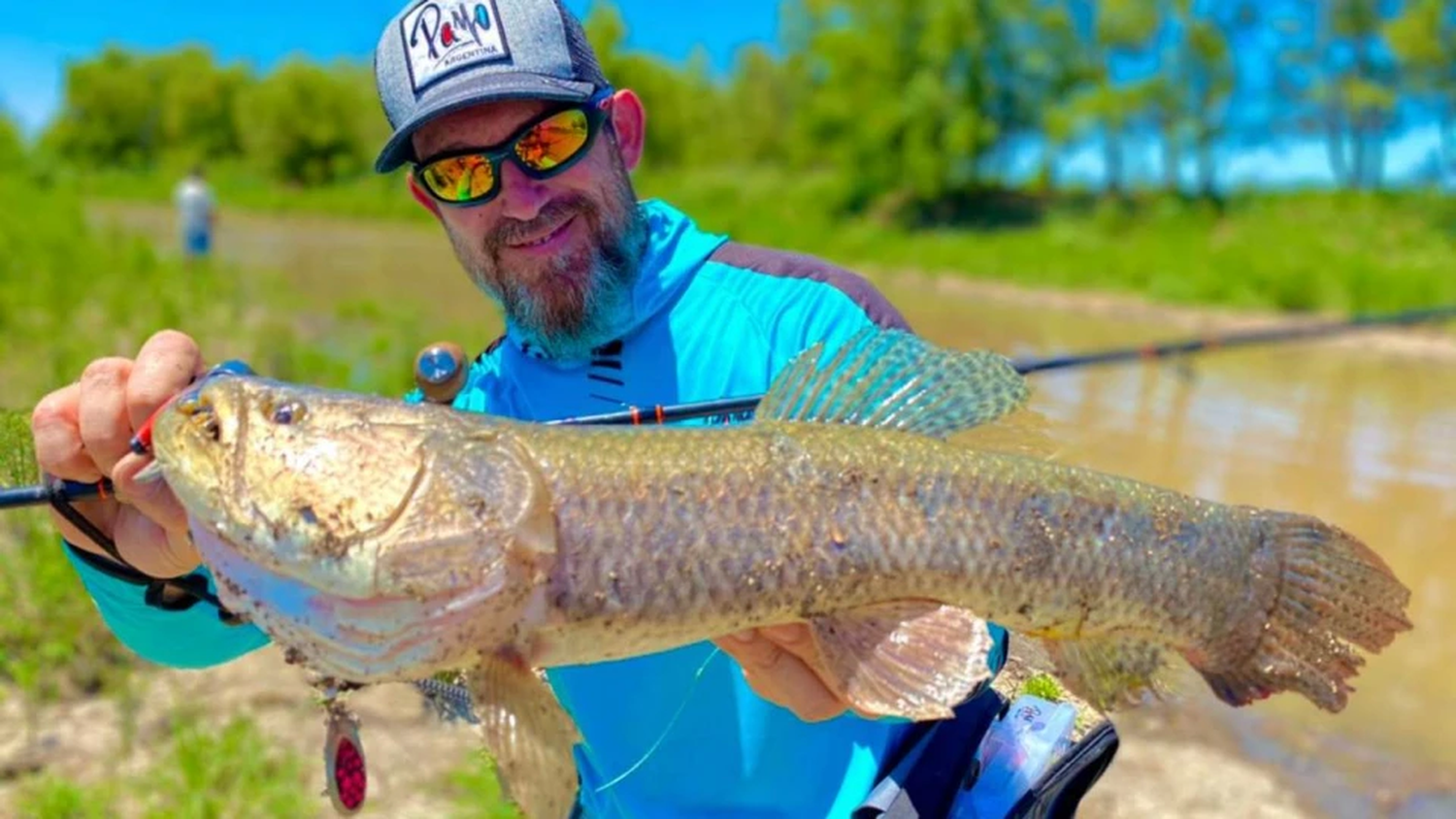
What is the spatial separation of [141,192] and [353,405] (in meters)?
62.6

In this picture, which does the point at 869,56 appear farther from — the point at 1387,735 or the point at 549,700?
the point at 549,700

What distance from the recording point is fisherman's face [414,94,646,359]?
278 cm

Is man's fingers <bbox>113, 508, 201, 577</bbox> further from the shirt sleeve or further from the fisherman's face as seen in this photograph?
the fisherman's face

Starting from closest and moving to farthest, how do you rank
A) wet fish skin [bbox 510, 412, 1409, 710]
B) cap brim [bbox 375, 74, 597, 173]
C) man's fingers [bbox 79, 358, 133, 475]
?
wet fish skin [bbox 510, 412, 1409, 710], man's fingers [bbox 79, 358, 133, 475], cap brim [bbox 375, 74, 597, 173]

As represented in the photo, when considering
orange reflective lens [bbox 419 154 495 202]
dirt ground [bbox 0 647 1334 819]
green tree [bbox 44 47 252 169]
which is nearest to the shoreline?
dirt ground [bbox 0 647 1334 819]

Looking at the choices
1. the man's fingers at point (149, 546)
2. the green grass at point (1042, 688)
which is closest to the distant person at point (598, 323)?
the man's fingers at point (149, 546)

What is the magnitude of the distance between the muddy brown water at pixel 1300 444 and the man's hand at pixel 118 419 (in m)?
1.70

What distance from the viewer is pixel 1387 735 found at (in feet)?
17.3

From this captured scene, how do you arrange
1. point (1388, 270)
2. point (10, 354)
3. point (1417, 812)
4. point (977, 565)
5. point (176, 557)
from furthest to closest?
1. point (1388, 270)
2. point (10, 354)
3. point (1417, 812)
4. point (176, 557)
5. point (977, 565)

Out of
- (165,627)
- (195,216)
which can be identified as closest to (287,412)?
(165,627)

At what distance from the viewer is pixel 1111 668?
216 centimetres

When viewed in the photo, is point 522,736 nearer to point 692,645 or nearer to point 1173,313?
point 692,645

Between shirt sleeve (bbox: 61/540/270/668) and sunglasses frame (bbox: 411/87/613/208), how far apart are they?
1.11 meters

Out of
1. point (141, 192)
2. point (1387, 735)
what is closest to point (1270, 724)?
point (1387, 735)
